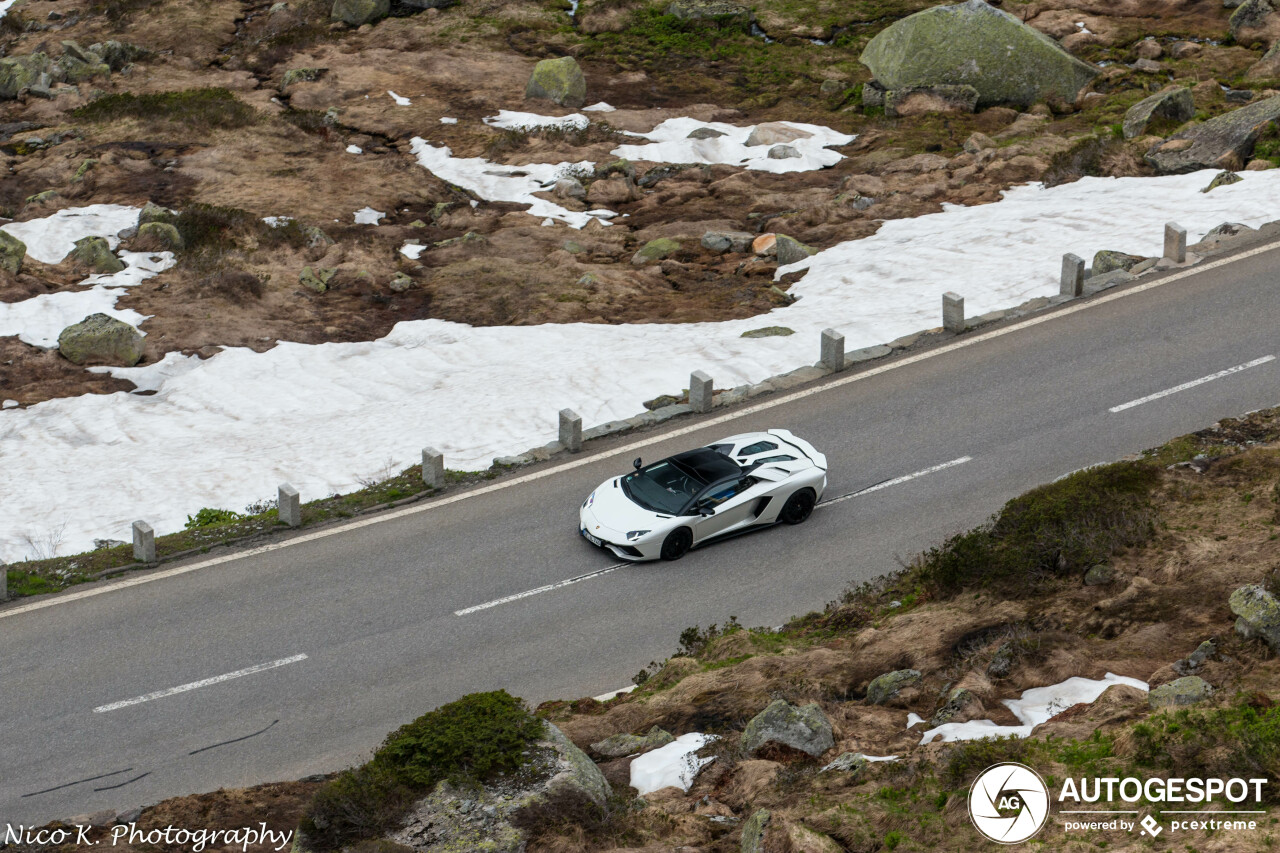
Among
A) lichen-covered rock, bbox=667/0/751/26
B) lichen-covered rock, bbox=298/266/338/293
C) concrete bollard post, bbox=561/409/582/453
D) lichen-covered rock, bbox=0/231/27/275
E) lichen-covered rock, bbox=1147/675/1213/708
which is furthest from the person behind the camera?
lichen-covered rock, bbox=667/0/751/26

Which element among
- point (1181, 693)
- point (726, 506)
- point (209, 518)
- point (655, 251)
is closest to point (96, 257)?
point (209, 518)

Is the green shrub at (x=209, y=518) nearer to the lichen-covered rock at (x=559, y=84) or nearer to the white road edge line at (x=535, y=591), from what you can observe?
the white road edge line at (x=535, y=591)

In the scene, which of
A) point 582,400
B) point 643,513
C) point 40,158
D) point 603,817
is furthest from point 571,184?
point 603,817

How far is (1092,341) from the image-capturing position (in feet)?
67.4

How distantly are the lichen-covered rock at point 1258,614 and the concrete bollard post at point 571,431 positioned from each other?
33.2ft

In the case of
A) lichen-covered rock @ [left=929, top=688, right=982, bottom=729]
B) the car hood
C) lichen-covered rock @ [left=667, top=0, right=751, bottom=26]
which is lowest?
lichen-covered rock @ [left=667, top=0, right=751, bottom=26]

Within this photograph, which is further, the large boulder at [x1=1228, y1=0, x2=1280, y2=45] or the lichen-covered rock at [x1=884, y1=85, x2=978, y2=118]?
the large boulder at [x1=1228, y1=0, x2=1280, y2=45]

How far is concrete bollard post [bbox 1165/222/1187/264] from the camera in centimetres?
2256

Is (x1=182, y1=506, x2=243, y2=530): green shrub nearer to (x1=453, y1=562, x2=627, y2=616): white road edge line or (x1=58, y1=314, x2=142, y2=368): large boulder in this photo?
(x1=453, y1=562, x2=627, y2=616): white road edge line

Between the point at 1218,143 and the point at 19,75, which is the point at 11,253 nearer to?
the point at 19,75

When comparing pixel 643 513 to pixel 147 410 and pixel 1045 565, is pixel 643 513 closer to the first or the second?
pixel 1045 565

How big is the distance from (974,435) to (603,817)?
10.5 m

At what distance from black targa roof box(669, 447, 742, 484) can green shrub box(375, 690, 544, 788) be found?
5.94 metres

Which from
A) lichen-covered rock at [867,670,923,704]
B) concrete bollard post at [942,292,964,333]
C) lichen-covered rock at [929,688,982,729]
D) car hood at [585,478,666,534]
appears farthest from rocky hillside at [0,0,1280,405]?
lichen-covered rock at [929,688,982,729]
